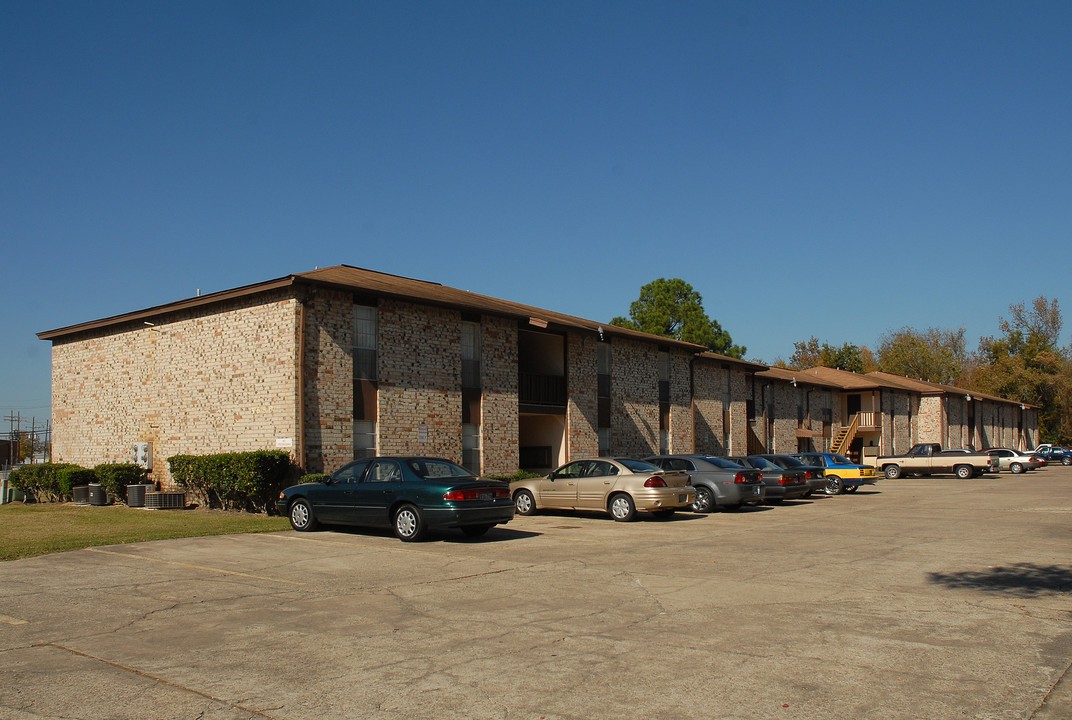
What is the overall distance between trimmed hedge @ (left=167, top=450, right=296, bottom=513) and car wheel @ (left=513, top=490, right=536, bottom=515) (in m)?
5.63

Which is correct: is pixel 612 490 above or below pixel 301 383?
below

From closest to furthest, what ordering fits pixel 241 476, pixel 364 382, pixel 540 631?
pixel 540 631
pixel 241 476
pixel 364 382

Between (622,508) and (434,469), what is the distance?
533 centimetres

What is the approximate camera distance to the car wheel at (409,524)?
14336 mm

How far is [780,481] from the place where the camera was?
79.5 feet

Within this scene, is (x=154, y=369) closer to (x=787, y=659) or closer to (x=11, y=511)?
(x=11, y=511)

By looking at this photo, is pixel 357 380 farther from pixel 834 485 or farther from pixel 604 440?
pixel 834 485

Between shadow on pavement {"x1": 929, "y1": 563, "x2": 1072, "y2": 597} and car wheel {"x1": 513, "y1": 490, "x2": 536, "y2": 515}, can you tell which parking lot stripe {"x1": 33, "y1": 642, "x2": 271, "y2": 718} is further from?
car wheel {"x1": 513, "y1": 490, "x2": 536, "y2": 515}

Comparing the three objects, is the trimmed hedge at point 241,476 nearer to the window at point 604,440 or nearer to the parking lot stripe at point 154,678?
the parking lot stripe at point 154,678

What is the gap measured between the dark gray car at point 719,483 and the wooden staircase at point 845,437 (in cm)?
3602

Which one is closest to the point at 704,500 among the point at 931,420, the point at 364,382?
the point at 364,382

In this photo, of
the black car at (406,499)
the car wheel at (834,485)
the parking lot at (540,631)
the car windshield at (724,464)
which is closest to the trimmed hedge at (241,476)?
the black car at (406,499)

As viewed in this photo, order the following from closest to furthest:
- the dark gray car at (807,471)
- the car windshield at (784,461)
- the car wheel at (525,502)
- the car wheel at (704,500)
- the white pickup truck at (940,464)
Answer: the car wheel at (525,502) → the car wheel at (704,500) → the dark gray car at (807,471) → the car windshield at (784,461) → the white pickup truck at (940,464)

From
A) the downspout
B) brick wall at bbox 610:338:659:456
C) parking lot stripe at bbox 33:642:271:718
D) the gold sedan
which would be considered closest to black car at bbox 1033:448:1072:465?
brick wall at bbox 610:338:659:456
